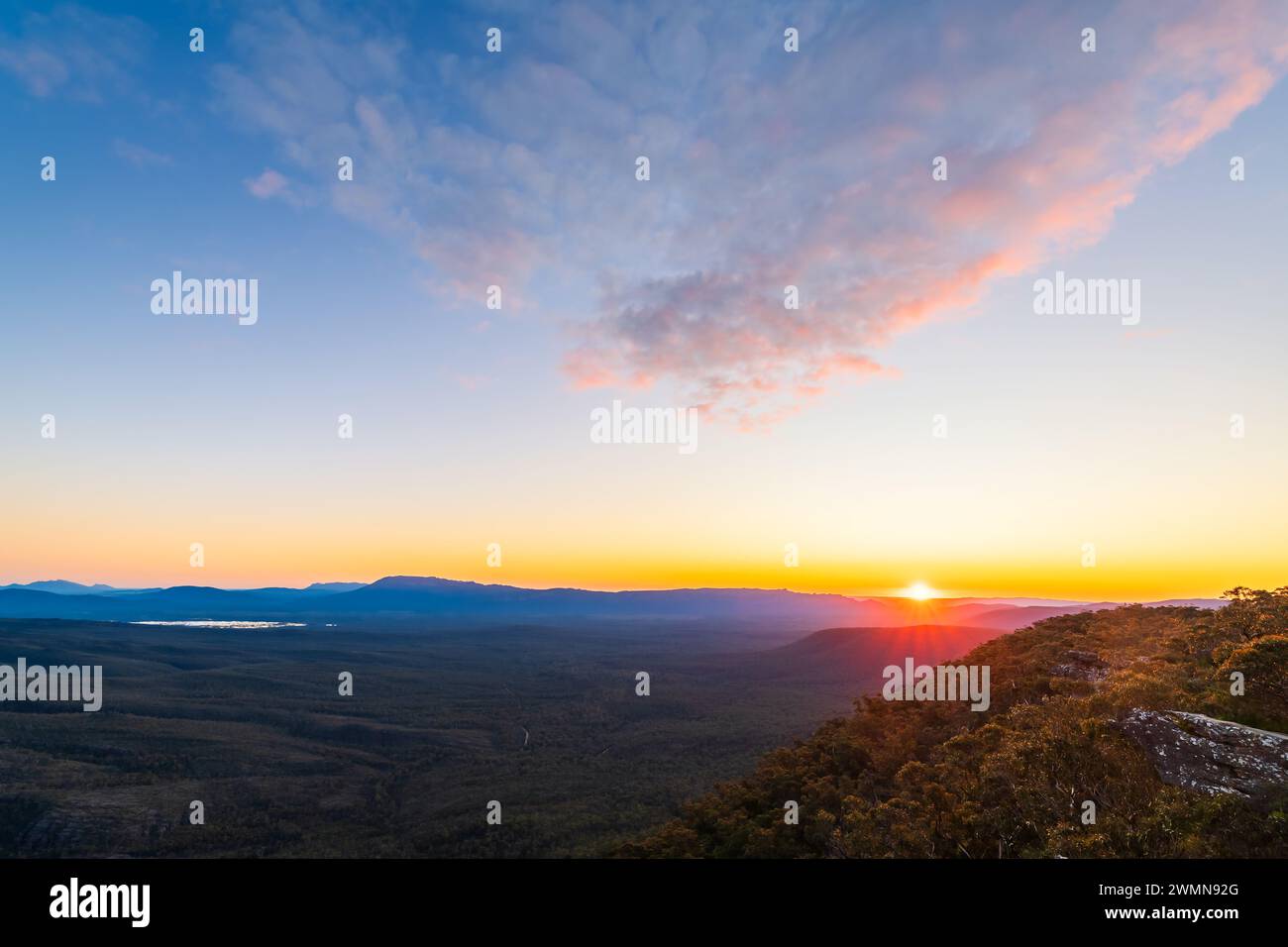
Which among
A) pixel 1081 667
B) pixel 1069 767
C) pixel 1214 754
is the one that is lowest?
pixel 1081 667

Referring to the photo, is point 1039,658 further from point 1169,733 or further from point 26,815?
point 26,815
